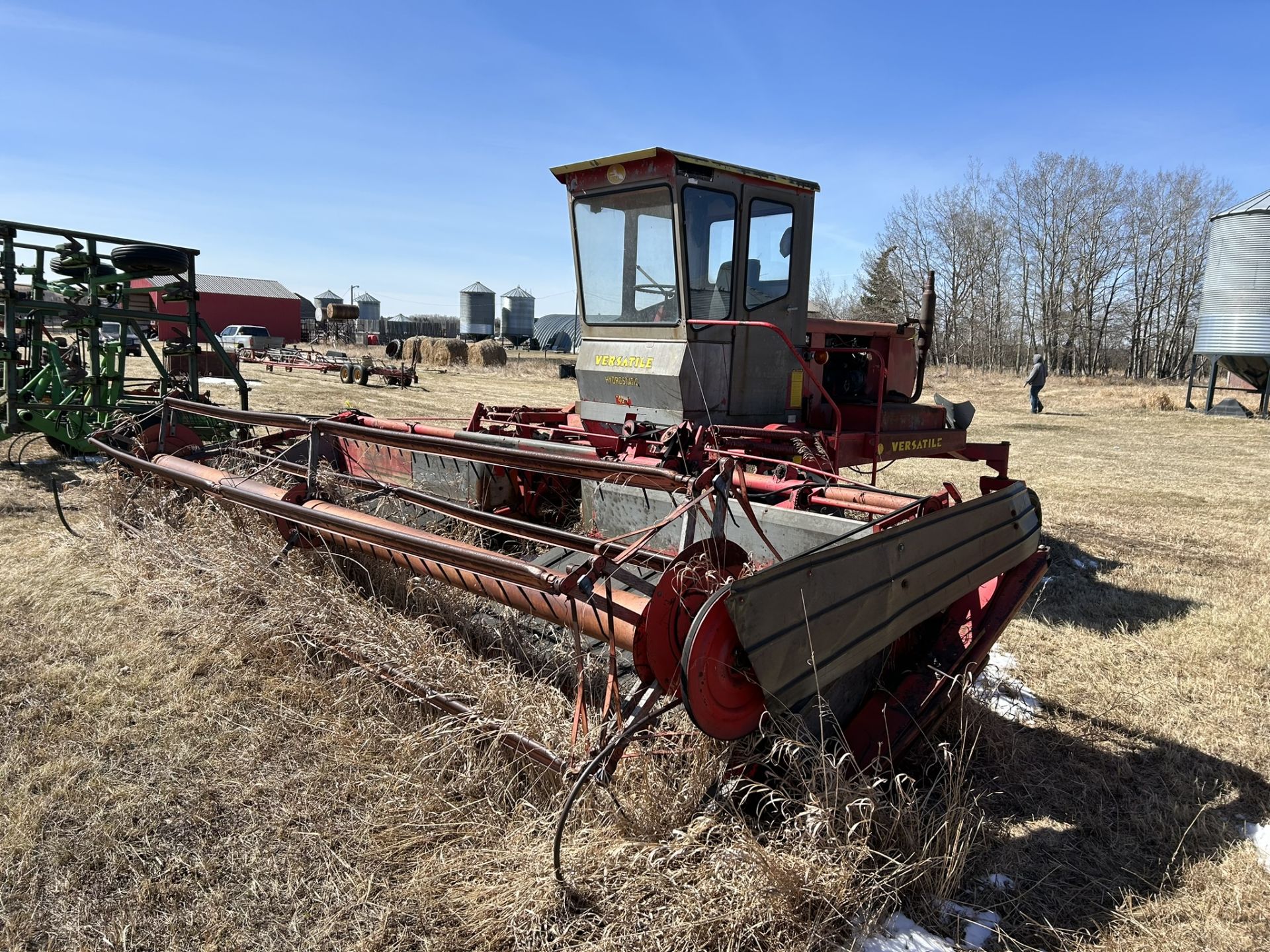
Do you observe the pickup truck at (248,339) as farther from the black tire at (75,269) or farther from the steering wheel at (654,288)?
the steering wheel at (654,288)

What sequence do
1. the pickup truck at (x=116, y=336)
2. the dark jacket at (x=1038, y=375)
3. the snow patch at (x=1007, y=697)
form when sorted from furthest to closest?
the dark jacket at (x=1038, y=375), the pickup truck at (x=116, y=336), the snow patch at (x=1007, y=697)

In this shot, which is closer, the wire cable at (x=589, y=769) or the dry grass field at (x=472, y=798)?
the wire cable at (x=589, y=769)

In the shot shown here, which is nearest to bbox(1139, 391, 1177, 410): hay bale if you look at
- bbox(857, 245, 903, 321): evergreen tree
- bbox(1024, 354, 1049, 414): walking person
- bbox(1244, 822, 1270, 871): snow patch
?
bbox(1024, 354, 1049, 414): walking person

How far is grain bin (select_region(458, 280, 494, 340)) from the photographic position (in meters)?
58.1

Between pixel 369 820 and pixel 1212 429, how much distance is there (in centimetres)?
1891

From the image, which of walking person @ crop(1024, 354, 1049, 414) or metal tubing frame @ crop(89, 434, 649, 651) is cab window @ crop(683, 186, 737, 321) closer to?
metal tubing frame @ crop(89, 434, 649, 651)

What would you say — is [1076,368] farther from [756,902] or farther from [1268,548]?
[756,902]

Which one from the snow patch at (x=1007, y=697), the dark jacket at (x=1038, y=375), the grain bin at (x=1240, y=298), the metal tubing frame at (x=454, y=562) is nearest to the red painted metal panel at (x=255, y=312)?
the dark jacket at (x=1038, y=375)

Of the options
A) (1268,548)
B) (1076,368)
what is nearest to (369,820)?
(1268,548)

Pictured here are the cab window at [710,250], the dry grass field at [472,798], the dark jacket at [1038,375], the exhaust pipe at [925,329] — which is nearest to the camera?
the dry grass field at [472,798]

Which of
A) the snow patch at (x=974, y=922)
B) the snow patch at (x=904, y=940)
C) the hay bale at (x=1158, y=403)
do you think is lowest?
the hay bale at (x=1158, y=403)

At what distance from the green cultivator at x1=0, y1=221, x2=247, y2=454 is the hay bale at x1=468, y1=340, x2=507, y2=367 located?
917 inches

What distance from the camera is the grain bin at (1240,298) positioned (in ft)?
62.0

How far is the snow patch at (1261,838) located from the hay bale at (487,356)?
29971 mm
